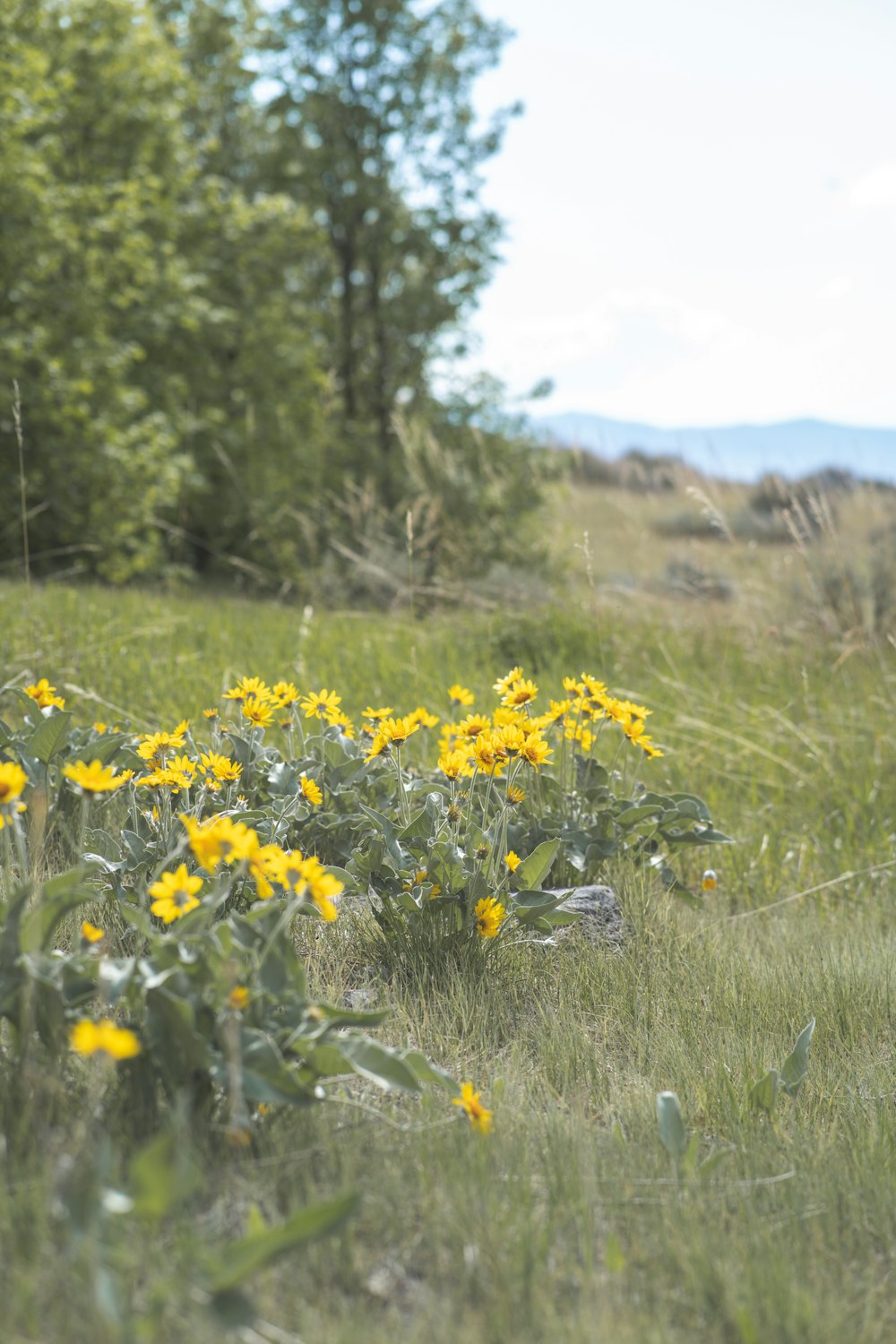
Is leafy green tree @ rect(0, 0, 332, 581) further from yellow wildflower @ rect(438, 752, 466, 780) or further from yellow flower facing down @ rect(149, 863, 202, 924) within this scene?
yellow flower facing down @ rect(149, 863, 202, 924)

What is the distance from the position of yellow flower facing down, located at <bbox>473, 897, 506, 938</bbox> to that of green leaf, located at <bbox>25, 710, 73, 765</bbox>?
1.03m

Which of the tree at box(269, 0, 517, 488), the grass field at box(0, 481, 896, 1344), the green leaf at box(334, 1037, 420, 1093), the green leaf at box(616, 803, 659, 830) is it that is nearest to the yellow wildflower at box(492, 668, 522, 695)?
the green leaf at box(616, 803, 659, 830)

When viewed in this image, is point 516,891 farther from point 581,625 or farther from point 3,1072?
point 581,625

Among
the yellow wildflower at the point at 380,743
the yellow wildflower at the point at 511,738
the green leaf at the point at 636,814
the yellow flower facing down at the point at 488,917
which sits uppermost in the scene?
the yellow wildflower at the point at 511,738

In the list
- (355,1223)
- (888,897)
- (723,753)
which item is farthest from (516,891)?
(723,753)

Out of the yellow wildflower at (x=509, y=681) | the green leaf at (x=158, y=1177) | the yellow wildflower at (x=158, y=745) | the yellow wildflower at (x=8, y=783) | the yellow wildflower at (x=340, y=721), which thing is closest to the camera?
the green leaf at (x=158, y=1177)

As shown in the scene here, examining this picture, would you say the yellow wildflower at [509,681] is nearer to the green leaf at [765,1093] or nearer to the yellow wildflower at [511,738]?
the yellow wildflower at [511,738]

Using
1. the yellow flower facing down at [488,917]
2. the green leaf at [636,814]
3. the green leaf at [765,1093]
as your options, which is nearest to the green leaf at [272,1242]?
the green leaf at [765,1093]

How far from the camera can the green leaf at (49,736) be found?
2387 millimetres

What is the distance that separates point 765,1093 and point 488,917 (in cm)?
59

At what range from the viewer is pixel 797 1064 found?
1.81 metres

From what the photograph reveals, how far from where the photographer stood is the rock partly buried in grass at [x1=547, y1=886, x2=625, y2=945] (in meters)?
2.37

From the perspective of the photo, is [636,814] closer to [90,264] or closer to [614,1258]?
[614,1258]

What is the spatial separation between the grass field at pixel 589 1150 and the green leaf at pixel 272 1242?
5 centimetres
